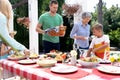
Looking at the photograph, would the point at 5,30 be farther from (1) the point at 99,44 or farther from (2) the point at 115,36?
(2) the point at 115,36

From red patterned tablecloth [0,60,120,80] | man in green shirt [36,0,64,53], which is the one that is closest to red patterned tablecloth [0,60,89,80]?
red patterned tablecloth [0,60,120,80]

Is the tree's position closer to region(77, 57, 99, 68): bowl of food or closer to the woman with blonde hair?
the woman with blonde hair

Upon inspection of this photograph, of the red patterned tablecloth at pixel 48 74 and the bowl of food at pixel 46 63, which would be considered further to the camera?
the bowl of food at pixel 46 63

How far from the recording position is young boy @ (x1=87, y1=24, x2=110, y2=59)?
2932 millimetres

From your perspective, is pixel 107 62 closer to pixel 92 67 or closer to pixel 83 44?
pixel 92 67

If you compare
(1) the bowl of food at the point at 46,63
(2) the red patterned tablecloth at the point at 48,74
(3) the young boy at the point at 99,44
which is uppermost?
(3) the young boy at the point at 99,44

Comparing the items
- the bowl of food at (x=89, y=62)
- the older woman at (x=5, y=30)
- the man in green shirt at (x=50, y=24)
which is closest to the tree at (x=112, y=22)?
the man in green shirt at (x=50, y=24)

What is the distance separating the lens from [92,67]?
208 centimetres

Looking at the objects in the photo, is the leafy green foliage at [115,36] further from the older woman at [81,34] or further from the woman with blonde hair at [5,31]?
the woman with blonde hair at [5,31]

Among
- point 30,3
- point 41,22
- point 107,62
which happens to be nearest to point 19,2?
point 30,3

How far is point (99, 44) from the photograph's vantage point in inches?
120

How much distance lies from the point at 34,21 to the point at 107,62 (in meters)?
2.54

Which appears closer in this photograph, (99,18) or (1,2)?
(1,2)

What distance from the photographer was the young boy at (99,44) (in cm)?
293
